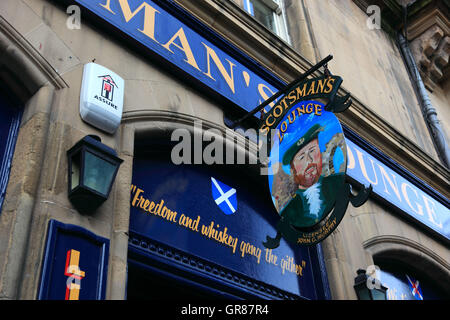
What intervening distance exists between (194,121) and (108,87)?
1125mm

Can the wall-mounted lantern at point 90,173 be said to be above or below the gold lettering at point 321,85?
below

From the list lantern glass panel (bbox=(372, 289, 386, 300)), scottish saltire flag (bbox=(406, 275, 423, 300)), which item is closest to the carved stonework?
scottish saltire flag (bbox=(406, 275, 423, 300))

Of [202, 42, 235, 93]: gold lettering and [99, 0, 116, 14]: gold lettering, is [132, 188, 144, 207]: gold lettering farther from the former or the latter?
[202, 42, 235, 93]: gold lettering

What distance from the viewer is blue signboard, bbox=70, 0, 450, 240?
5.10m

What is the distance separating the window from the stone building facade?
32 mm

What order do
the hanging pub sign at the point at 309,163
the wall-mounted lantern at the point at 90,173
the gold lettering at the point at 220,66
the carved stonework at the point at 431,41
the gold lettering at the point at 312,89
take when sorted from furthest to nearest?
the carved stonework at the point at 431,41 → the gold lettering at the point at 220,66 → the gold lettering at the point at 312,89 → the hanging pub sign at the point at 309,163 → the wall-mounted lantern at the point at 90,173

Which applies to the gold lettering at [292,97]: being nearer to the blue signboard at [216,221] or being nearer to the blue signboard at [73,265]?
the blue signboard at [216,221]

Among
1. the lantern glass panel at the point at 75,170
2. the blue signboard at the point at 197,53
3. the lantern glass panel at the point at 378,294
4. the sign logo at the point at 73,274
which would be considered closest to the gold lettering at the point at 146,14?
the blue signboard at the point at 197,53

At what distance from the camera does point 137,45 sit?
16.6ft

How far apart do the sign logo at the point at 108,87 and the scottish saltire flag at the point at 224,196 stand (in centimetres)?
165

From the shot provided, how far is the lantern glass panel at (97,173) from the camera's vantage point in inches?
138

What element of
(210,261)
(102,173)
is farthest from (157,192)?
(102,173)
